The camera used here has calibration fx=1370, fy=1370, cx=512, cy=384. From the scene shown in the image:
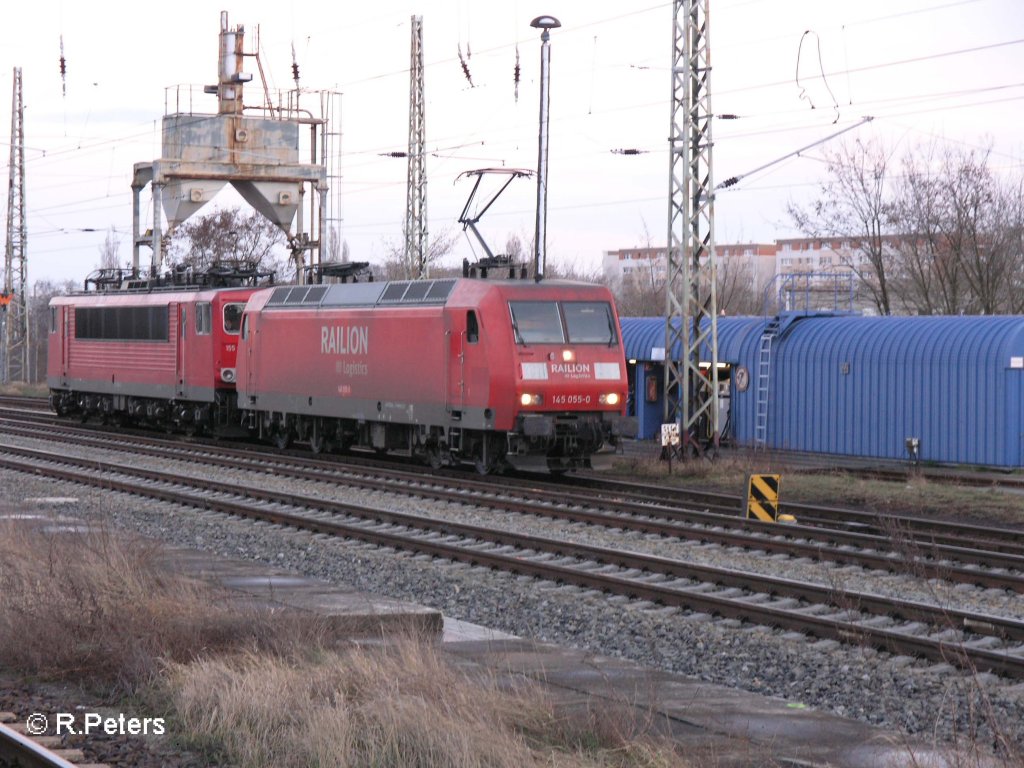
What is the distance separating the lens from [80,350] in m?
37.9

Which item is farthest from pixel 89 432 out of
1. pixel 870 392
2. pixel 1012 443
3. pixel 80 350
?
pixel 1012 443

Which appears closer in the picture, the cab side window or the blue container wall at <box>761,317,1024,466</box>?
the blue container wall at <box>761,317,1024,466</box>

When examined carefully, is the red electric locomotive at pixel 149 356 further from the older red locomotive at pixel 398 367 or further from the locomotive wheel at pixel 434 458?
the locomotive wheel at pixel 434 458

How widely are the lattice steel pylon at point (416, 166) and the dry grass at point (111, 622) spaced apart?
26.3 m

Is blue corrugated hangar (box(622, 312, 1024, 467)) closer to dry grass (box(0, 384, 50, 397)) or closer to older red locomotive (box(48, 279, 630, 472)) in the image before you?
older red locomotive (box(48, 279, 630, 472))

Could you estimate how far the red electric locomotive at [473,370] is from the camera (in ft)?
71.4

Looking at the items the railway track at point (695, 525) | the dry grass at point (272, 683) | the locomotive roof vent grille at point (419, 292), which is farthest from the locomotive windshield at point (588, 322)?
the dry grass at point (272, 683)

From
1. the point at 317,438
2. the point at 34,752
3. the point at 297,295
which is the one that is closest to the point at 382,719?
the point at 34,752

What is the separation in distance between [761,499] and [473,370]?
19.8 ft

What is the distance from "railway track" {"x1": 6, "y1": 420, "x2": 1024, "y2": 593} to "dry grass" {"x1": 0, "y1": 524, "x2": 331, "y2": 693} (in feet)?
22.0

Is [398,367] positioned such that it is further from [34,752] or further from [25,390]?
[25,390]

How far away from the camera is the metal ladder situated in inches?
1222

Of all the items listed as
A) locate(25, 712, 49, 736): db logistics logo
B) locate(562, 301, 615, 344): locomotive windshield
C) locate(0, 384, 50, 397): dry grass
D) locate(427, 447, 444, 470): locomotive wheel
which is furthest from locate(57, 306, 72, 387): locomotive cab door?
locate(25, 712, 49, 736): db logistics logo

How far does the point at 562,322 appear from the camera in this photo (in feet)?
73.3
